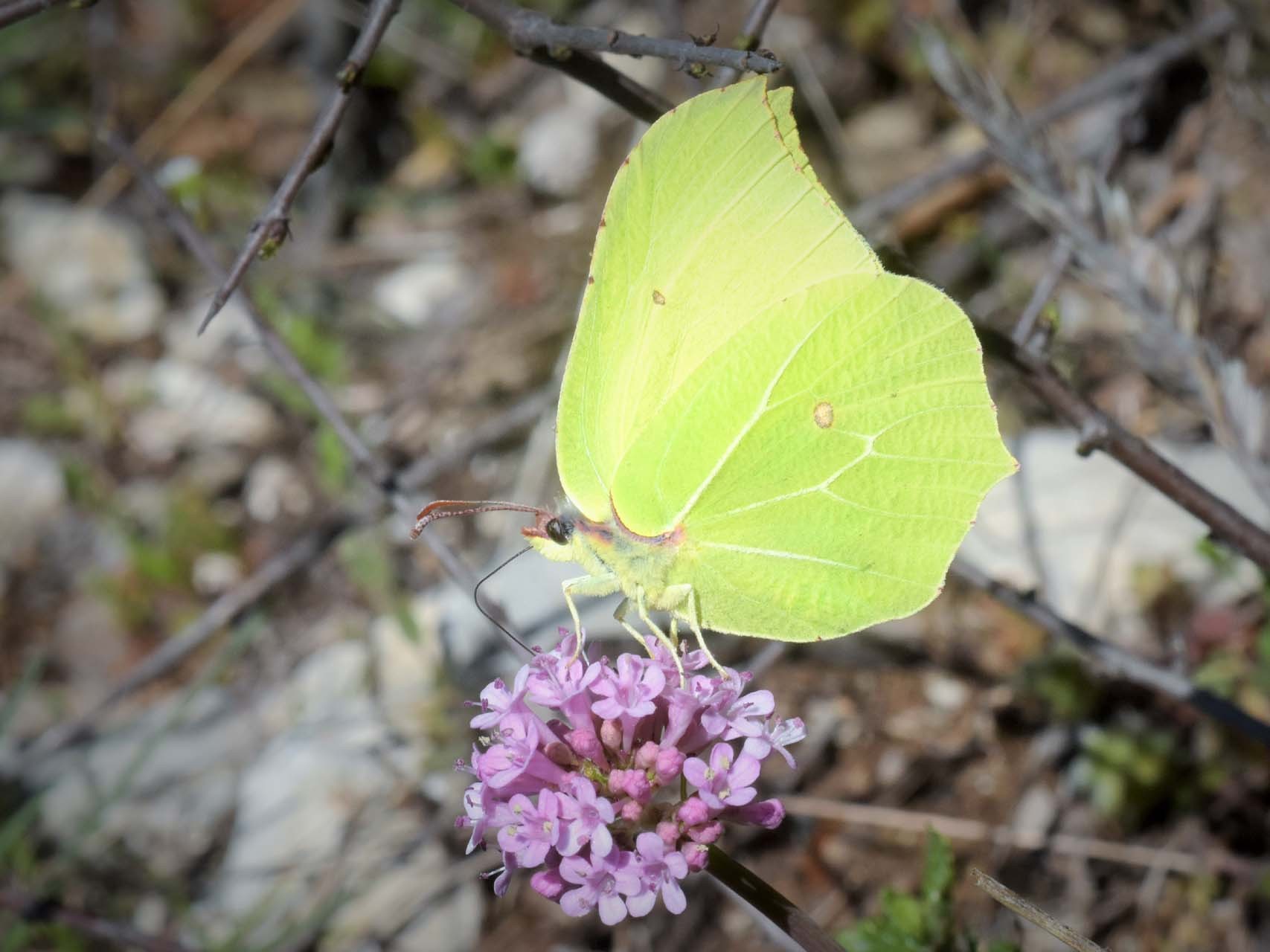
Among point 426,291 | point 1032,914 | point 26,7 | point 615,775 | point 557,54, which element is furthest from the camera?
point 426,291

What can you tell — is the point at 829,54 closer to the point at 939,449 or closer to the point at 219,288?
the point at 939,449

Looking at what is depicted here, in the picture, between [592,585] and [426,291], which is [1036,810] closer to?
[592,585]

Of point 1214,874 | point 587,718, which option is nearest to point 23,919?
point 587,718

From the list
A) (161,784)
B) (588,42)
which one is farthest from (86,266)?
(588,42)

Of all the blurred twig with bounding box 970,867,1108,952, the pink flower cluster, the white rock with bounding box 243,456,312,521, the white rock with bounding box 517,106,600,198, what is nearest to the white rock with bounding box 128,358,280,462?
the white rock with bounding box 243,456,312,521

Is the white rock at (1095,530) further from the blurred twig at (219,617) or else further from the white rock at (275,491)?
the white rock at (275,491)

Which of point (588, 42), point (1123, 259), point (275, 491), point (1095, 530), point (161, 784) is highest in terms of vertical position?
point (588, 42)

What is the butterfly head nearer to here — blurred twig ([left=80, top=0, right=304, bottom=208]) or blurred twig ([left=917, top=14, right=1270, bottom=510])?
blurred twig ([left=917, top=14, right=1270, bottom=510])
